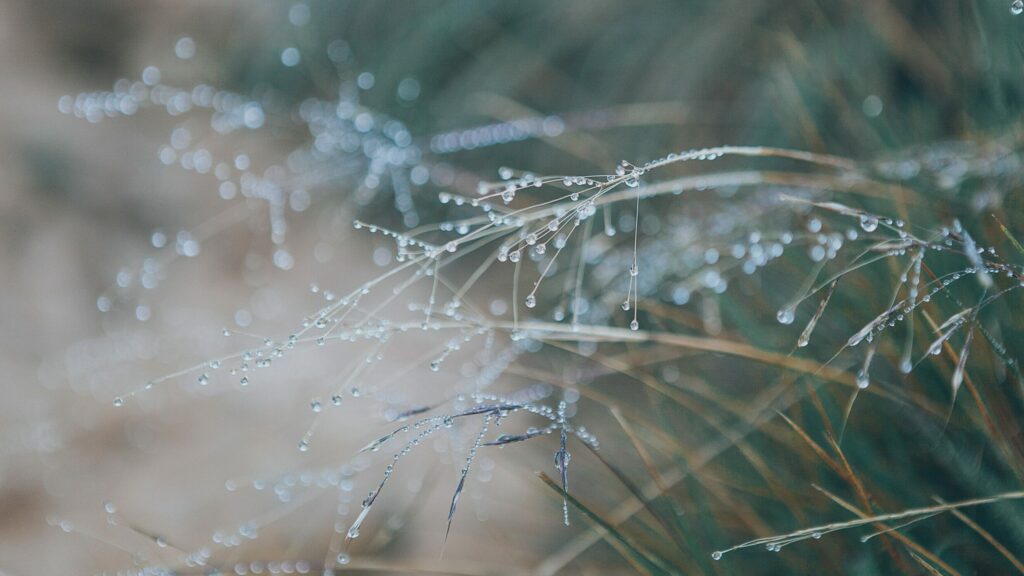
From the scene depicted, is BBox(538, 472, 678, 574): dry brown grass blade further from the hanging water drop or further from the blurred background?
the hanging water drop

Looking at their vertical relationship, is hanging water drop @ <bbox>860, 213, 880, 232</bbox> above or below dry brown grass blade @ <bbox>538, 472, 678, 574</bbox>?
above

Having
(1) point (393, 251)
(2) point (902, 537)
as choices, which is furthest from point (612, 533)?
(1) point (393, 251)

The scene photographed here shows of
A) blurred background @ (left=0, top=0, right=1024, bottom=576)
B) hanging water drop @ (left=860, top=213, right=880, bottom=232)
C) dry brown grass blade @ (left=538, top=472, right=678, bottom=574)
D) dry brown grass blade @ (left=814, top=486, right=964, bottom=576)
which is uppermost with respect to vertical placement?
blurred background @ (left=0, top=0, right=1024, bottom=576)

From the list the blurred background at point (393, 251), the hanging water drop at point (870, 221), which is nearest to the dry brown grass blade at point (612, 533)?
the blurred background at point (393, 251)

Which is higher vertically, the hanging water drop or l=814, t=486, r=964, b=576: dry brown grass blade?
the hanging water drop

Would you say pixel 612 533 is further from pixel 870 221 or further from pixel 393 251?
pixel 393 251

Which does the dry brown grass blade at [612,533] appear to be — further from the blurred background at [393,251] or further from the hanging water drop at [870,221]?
the hanging water drop at [870,221]

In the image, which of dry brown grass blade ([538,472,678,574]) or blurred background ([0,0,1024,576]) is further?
blurred background ([0,0,1024,576])

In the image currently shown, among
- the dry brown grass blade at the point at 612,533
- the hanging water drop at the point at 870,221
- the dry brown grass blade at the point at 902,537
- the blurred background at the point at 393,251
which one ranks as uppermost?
the blurred background at the point at 393,251

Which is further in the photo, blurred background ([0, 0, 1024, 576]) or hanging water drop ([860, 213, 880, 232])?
blurred background ([0, 0, 1024, 576])

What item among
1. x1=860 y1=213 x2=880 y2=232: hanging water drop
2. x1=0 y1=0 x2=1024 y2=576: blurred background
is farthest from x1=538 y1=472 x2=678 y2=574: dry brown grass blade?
x1=860 y1=213 x2=880 y2=232: hanging water drop
